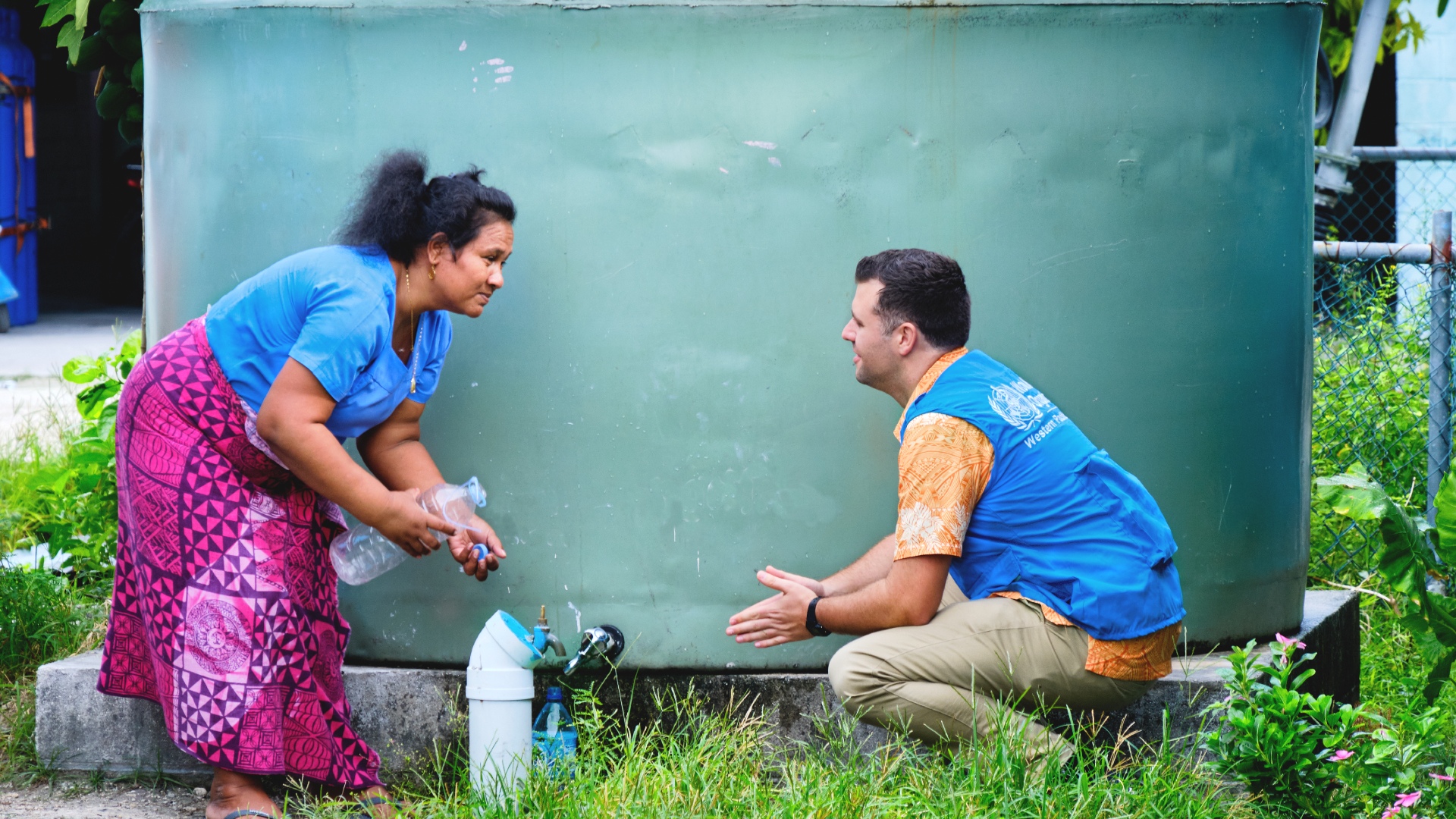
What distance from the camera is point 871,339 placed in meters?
2.98

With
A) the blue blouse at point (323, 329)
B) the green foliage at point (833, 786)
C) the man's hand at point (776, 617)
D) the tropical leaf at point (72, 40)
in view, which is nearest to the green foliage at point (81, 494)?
the tropical leaf at point (72, 40)

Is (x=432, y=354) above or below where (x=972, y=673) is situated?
above

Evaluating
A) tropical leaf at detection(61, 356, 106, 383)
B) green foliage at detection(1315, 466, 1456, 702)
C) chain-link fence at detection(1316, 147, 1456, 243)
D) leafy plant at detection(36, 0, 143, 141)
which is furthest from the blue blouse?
chain-link fence at detection(1316, 147, 1456, 243)

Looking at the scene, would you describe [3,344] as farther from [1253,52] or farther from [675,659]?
[1253,52]

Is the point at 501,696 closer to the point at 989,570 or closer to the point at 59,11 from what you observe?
the point at 989,570

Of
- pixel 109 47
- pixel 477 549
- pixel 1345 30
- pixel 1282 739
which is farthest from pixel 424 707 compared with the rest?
pixel 1345 30

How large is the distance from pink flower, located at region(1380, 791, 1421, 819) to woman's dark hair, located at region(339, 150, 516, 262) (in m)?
2.14

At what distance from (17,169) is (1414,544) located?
41.0 feet

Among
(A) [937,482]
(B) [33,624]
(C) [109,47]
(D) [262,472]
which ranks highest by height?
(C) [109,47]

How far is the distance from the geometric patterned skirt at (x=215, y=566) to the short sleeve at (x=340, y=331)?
0.90ft

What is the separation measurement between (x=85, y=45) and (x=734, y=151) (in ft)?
8.33

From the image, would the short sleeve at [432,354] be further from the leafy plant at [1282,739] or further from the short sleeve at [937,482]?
the leafy plant at [1282,739]

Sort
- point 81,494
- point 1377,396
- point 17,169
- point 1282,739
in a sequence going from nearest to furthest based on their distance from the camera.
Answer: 1. point 1282,739
2. point 81,494
3. point 1377,396
4. point 17,169

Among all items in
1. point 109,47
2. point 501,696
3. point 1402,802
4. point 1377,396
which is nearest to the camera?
point 1402,802
